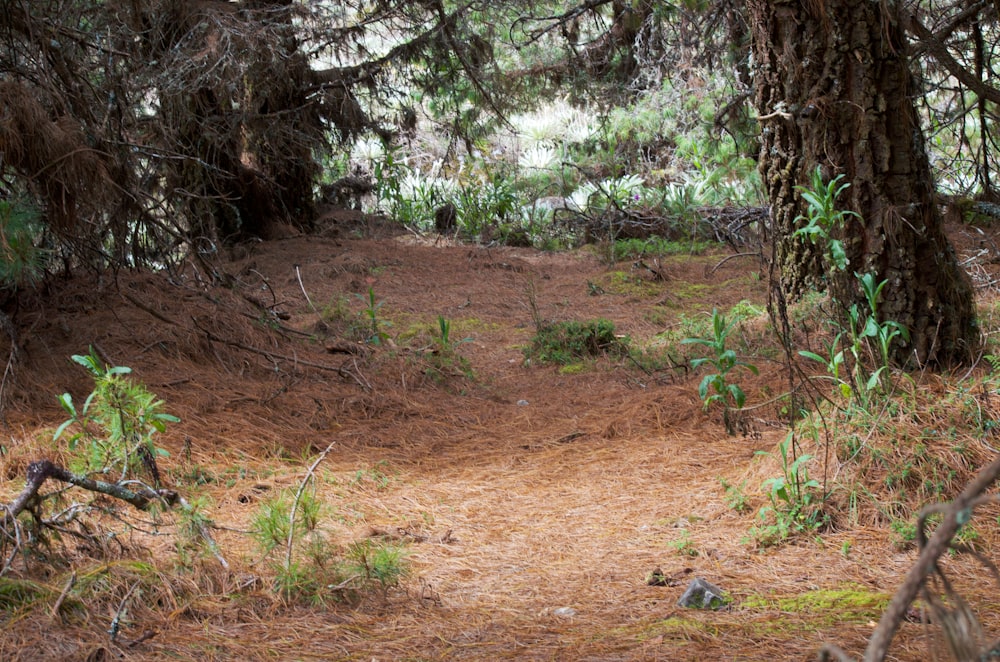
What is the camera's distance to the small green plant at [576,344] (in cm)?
643

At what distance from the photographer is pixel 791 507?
10.7 ft

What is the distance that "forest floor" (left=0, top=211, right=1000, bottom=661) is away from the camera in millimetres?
2398

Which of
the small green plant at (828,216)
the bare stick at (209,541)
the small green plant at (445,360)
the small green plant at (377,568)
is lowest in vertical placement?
the small green plant at (377,568)

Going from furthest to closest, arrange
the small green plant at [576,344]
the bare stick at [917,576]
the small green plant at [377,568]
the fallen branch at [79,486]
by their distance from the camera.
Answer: the small green plant at [576,344] → the small green plant at [377,568] → the fallen branch at [79,486] → the bare stick at [917,576]

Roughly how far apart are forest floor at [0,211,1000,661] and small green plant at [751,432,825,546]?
70mm

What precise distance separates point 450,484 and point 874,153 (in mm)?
2530

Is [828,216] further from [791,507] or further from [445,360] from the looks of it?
[445,360]

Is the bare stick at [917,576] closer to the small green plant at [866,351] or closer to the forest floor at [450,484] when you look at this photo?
the forest floor at [450,484]

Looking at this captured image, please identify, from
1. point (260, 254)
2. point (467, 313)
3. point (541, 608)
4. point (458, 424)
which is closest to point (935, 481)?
point (541, 608)

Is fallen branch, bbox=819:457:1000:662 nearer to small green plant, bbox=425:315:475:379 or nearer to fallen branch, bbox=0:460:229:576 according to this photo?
fallen branch, bbox=0:460:229:576

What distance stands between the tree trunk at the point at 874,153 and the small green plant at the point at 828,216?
61 mm

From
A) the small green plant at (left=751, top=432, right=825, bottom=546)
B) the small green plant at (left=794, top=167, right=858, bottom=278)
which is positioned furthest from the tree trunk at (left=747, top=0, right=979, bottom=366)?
the small green plant at (left=751, top=432, right=825, bottom=546)

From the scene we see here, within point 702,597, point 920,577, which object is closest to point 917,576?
point 920,577

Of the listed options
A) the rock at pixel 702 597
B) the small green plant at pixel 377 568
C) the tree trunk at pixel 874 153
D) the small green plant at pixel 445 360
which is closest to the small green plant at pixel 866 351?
the tree trunk at pixel 874 153
